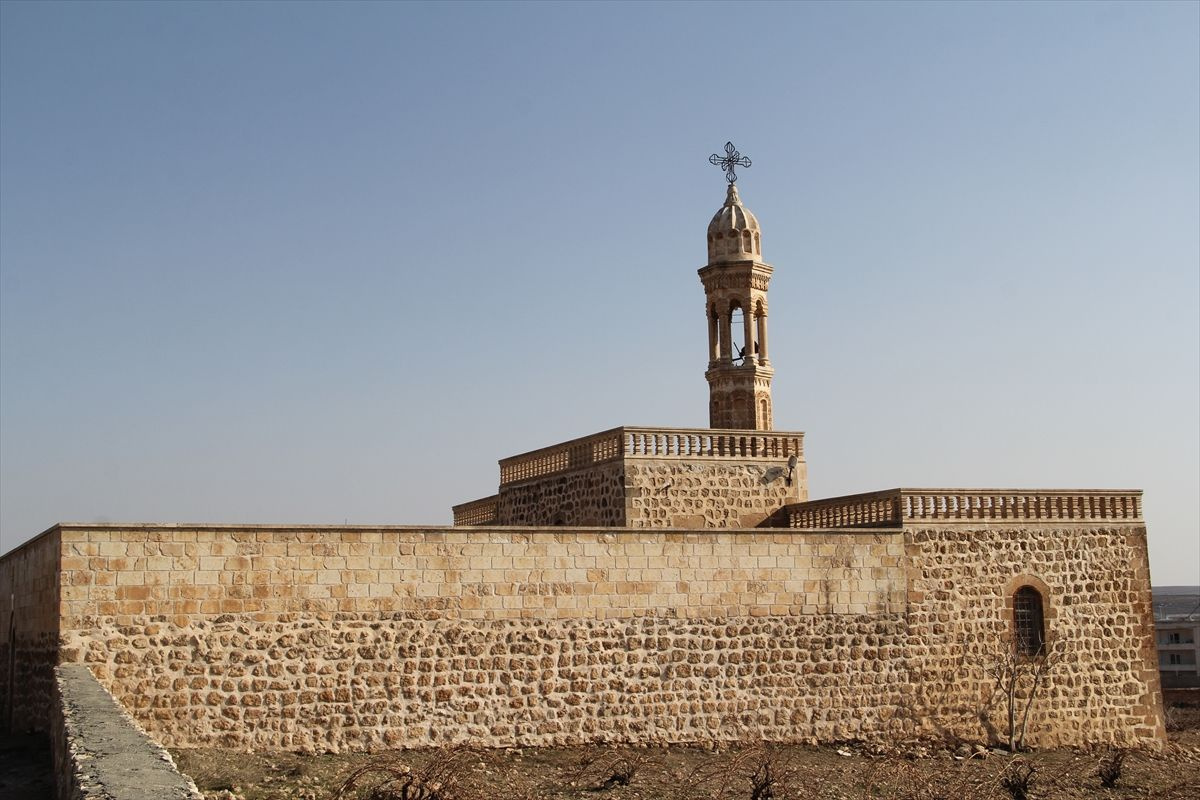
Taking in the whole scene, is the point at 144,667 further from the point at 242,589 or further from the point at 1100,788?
the point at 1100,788

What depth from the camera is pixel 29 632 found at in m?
16.1

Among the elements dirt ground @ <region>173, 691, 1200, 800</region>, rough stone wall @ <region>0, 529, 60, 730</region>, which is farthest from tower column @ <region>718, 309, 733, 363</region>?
rough stone wall @ <region>0, 529, 60, 730</region>

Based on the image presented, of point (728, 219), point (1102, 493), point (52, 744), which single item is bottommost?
point (52, 744)

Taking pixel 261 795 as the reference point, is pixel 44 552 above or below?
above

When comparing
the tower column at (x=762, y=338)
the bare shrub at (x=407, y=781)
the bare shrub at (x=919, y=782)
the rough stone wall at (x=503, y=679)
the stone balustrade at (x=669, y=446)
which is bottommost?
the bare shrub at (x=919, y=782)

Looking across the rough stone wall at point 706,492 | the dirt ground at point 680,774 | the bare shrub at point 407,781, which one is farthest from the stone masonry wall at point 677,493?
the bare shrub at point 407,781

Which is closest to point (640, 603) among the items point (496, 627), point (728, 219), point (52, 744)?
point (496, 627)

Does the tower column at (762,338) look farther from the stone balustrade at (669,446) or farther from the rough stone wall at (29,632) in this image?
the rough stone wall at (29,632)

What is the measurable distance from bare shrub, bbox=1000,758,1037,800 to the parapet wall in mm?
1592

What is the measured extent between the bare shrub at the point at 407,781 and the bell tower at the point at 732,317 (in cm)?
1035

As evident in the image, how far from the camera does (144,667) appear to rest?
48.3ft

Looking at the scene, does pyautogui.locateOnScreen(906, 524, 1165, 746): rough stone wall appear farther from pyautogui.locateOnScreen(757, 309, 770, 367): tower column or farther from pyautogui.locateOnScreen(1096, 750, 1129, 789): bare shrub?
pyautogui.locateOnScreen(757, 309, 770, 367): tower column

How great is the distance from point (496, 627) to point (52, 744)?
543 centimetres

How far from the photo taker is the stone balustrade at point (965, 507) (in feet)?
63.9
